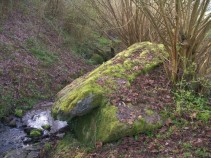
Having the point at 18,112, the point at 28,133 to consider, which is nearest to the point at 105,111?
the point at 28,133

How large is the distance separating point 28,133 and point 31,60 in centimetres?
468

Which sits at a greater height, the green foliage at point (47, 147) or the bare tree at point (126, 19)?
the bare tree at point (126, 19)

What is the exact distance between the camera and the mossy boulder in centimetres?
571

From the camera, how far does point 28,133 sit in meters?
7.88

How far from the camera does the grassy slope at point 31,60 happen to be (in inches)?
388

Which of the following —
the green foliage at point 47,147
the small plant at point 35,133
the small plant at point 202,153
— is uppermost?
the small plant at point 35,133

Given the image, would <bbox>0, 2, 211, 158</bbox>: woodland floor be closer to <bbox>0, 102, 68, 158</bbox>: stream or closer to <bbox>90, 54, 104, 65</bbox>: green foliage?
<bbox>0, 102, 68, 158</bbox>: stream

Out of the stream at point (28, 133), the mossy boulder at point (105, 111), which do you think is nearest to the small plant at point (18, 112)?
the stream at point (28, 133)

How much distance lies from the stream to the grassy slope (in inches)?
22.0

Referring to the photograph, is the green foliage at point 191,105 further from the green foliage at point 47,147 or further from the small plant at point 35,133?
the small plant at point 35,133

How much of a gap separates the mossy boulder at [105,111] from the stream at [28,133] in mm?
937

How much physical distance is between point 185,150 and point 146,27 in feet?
28.4

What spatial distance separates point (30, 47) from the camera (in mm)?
A: 12750

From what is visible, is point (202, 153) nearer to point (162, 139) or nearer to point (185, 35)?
point (162, 139)
